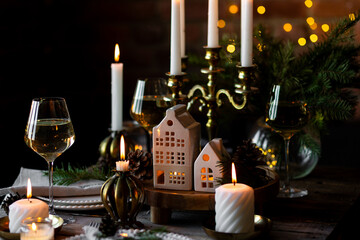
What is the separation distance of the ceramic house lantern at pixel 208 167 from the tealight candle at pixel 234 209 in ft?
0.33

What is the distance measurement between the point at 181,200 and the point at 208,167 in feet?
0.25

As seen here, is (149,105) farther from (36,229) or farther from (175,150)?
(36,229)

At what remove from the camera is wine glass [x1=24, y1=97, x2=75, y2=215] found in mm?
1123

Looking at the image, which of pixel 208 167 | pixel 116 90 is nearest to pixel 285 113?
pixel 208 167

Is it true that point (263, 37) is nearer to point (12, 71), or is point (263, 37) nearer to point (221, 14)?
point (221, 14)

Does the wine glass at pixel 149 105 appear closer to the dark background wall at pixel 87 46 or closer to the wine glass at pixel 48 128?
the wine glass at pixel 48 128

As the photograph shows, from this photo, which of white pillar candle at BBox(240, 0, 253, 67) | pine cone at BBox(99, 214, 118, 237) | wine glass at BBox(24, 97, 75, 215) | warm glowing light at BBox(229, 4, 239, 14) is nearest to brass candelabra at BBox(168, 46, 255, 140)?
white pillar candle at BBox(240, 0, 253, 67)

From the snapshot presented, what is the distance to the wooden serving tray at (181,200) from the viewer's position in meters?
1.09

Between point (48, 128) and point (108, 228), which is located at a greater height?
point (48, 128)

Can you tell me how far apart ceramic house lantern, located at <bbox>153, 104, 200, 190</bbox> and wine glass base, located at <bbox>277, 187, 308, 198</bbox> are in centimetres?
27

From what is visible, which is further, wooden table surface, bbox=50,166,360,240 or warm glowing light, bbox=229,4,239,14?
warm glowing light, bbox=229,4,239,14

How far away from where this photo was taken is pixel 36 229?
0.92 m

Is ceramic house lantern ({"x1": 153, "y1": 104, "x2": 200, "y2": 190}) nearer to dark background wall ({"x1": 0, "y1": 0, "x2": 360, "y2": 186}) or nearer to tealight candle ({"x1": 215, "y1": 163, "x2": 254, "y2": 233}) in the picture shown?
tealight candle ({"x1": 215, "y1": 163, "x2": 254, "y2": 233})

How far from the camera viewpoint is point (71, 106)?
268 cm
